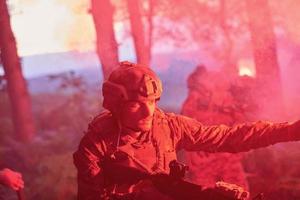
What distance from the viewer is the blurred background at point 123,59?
8859mm

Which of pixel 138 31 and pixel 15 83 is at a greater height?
pixel 138 31

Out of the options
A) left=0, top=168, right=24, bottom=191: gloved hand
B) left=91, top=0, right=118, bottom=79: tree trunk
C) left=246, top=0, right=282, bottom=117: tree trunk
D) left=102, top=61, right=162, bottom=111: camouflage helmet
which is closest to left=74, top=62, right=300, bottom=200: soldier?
left=102, top=61, right=162, bottom=111: camouflage helmet

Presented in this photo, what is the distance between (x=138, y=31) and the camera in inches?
431

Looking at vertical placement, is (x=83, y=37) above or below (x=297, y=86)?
above

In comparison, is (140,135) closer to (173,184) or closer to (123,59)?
(173,184)

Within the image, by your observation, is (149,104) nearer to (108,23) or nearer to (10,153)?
(108,23)

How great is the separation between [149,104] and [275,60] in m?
5.73

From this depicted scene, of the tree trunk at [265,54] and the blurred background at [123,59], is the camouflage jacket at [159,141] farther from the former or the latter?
the tree trunk at [265,54]

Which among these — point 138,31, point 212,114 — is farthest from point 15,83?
point 212,114

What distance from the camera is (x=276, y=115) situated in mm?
9188

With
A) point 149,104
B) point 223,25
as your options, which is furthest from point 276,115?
point 149,104

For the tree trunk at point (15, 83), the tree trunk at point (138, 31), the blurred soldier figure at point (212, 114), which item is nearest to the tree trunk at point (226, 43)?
the tree trunk at point (138, 31)

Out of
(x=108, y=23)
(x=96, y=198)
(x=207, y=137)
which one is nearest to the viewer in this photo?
(x=96, y=198)

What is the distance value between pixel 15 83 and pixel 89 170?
7.16 metres
